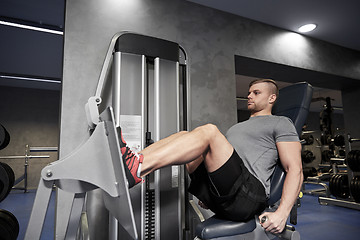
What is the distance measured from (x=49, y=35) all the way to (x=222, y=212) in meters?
3.28

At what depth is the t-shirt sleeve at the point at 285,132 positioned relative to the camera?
1341 millimetres

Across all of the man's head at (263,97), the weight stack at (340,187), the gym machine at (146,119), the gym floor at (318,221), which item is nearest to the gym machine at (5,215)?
the gym floor at (318,221)

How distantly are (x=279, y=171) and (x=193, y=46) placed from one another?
1.35 m

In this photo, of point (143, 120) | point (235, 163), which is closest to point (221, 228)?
point (235, 163)

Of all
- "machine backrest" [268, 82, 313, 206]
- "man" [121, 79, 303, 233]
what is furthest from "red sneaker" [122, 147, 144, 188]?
"machine backrest" [268, 82, 313, 206]

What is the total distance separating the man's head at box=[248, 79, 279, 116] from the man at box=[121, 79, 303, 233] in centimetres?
18

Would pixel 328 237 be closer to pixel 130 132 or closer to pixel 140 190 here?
pixel 140 190

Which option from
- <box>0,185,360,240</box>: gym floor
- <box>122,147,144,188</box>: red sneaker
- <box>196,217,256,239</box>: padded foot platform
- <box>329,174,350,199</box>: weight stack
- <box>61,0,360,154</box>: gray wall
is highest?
<box>61,0,360,154</box>: gray wall

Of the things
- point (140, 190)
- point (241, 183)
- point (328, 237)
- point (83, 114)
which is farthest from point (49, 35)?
point (328, 237)

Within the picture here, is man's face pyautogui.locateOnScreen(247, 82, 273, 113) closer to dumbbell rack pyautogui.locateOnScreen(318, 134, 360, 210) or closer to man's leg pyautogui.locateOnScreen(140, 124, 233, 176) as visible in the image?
man's leg pyautogui.locateOnScreen(140, 124, 233, 176)

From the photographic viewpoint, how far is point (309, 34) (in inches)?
115

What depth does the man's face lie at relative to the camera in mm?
1653

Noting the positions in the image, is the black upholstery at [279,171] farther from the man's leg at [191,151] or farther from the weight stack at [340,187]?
the weight stack at [340,187]

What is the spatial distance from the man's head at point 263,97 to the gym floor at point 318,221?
1.28 metres
